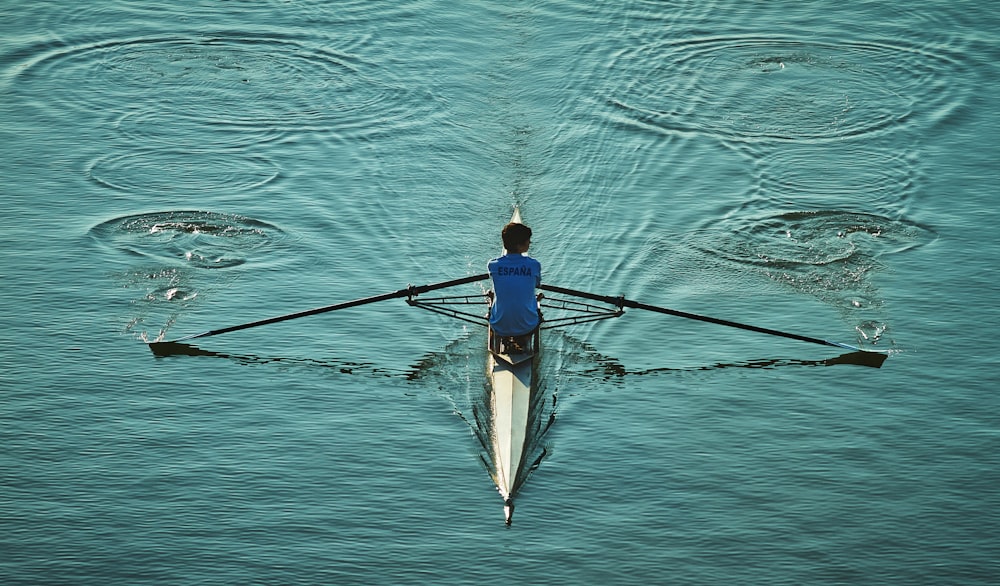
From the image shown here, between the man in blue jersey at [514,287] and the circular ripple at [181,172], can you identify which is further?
the circular ripple at [181,172]

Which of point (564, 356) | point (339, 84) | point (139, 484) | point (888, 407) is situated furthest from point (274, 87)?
point (888, 407)

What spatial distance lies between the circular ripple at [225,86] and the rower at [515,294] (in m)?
7.65

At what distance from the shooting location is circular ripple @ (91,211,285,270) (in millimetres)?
16917

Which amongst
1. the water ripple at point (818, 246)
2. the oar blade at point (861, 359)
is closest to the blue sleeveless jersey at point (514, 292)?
the oar blade at point (861, 359)

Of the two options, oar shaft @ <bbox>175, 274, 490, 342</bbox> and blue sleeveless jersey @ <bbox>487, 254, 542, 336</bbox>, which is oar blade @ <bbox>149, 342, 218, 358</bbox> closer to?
oar shaft @ <bbox>175, 274, 490, 342</bbox>

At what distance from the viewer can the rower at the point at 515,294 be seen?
536 inches

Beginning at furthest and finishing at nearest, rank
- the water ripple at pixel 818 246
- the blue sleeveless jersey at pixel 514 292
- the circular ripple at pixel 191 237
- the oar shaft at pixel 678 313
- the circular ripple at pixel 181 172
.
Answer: the circular ripple at pixel 181 172 → the circular ripple at pixel 191 237 → the water ripple at pixel 818 246 → the oar shaft at pixel 678 313 → the blue sleeveless jersey at pixel 514 292

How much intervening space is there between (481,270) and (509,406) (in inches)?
157

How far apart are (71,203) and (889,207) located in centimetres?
1166

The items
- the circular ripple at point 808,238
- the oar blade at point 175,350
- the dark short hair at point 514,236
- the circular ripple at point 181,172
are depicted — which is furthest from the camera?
the circular ripple at point 181,172

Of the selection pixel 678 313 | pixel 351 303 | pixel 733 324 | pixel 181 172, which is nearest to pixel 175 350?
pixel 351 303

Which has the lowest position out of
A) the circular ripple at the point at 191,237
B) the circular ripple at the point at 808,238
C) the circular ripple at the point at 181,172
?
the circular ripple at the point at 191,237

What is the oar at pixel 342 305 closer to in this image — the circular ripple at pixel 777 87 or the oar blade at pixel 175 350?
the oar blade at pixel 175 350

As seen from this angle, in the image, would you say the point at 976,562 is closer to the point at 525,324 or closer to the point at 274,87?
the point at 525,324
